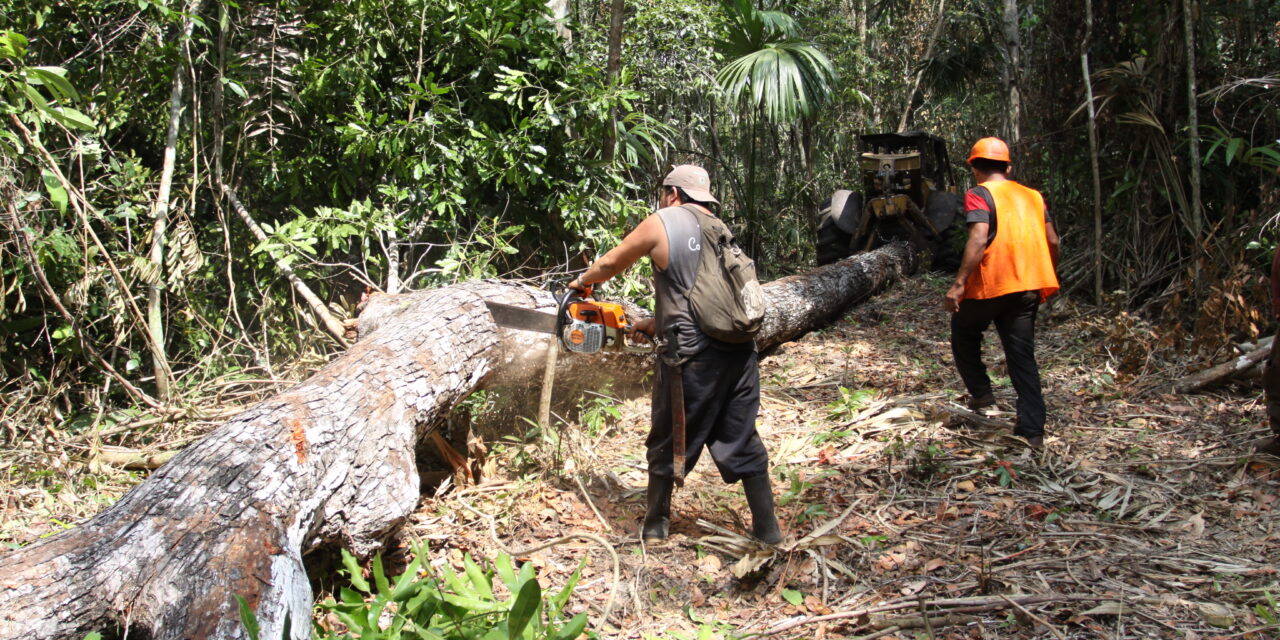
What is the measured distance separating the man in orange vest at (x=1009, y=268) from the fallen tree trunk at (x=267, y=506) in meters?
2.69

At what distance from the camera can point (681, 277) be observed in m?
3.65

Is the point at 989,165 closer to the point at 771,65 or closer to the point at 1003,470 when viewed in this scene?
the point at 1003,470

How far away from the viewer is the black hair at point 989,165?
459 cm

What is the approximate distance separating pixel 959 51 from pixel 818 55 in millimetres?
5199

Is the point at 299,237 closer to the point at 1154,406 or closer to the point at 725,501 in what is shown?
the point at 725,501

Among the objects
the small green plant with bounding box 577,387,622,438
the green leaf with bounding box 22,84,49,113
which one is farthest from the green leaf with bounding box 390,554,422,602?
the small green plant with bounding box 577,387,622,438

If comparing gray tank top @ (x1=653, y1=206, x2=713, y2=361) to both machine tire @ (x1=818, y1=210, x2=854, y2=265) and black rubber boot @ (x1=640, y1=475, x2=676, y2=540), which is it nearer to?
black rubber boot @ (x1=640, y1=475, x2=676, y2=540)

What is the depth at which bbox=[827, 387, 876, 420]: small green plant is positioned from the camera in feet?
17.5

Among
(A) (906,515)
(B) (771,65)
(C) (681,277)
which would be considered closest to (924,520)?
(A) (906,515)

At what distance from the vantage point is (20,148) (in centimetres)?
429

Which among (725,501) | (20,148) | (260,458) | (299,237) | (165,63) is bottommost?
(725,501)

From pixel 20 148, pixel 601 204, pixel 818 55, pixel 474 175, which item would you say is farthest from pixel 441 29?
pixel 818 55

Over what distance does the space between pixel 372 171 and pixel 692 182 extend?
3.69 meters

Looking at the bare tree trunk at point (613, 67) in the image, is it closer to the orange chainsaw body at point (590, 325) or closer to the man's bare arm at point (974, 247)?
the orange chainsaw body at point (590, 325)
